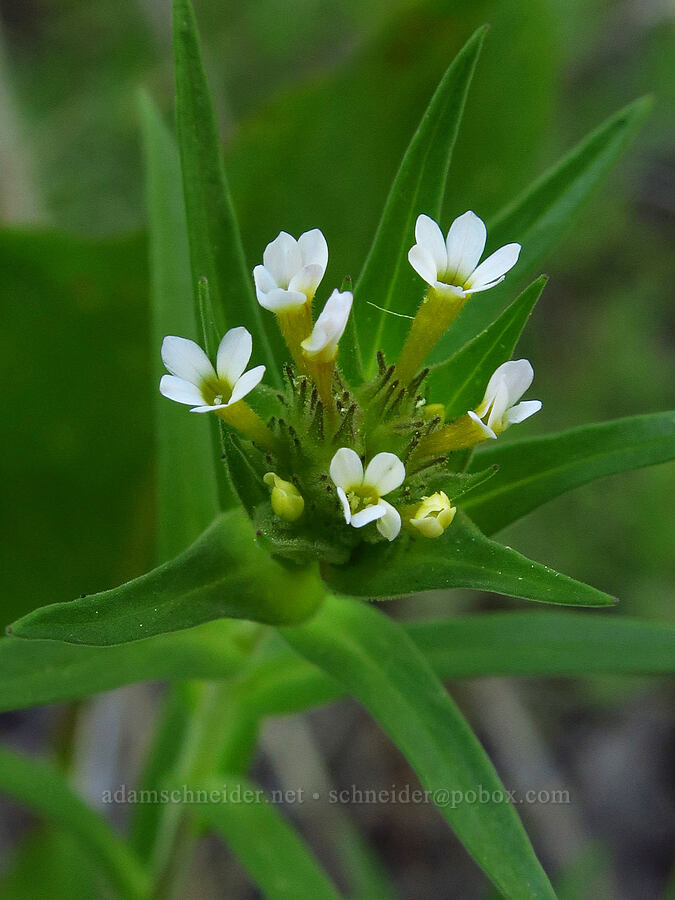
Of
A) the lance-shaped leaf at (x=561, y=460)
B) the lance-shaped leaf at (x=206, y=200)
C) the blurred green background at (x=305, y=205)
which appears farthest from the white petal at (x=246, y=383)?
the blurred green background at (x=305, y=205)

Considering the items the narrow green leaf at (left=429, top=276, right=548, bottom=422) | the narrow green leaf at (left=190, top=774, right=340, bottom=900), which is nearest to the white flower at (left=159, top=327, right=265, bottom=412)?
the narrow green leaf at (left=429, top=276, right=548, bottom=422)

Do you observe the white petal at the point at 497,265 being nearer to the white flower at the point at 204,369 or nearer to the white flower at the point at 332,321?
the white flower at the point at 332,321

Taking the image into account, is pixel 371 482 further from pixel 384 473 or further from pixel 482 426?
pixel 482 426

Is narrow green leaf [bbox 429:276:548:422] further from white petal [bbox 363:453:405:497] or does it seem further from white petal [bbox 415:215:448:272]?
white petal [bbox 363:453:405:497]

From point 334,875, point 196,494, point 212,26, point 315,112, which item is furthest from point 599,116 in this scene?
point 334,875

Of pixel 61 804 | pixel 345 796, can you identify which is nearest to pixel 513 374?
pixel 61 804

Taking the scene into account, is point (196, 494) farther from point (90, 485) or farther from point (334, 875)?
point (334, 875)
